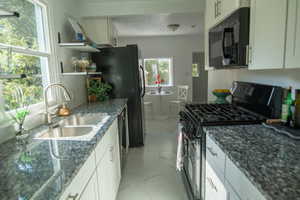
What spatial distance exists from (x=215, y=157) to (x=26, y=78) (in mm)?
1771

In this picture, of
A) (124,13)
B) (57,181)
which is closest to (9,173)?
(57,181)

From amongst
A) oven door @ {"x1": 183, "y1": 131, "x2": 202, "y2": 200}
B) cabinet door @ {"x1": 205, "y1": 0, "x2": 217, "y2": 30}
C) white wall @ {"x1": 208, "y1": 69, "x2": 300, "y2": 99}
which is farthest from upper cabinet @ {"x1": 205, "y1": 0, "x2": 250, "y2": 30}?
oven door @ {"x1": 183, "y1": 131, "x2": 202, "y2": 200}

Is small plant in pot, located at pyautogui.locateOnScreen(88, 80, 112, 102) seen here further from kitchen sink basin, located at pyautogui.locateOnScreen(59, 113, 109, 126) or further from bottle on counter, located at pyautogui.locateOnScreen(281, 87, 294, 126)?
bottle on counter, located at pyautogui.locateOnScreen(281, 87, 294, 126)

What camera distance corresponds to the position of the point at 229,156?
3.32 ft

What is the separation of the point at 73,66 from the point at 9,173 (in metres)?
1.95

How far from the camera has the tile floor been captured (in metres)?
2.08

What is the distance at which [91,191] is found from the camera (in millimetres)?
1164

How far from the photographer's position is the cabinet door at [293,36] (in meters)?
0.94

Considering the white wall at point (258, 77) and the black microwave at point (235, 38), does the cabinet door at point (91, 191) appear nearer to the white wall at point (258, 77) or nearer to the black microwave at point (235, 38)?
the black microwave at point (235, 38)

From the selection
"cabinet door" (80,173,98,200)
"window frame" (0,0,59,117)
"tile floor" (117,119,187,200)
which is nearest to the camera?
"cabinet door" (80,173,98,200)

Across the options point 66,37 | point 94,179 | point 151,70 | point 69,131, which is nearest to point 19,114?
point 69,131

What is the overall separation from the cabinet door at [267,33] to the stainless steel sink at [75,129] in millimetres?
1290

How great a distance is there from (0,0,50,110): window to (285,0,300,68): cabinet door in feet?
5.57

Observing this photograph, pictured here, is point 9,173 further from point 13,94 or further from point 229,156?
point 229,156
